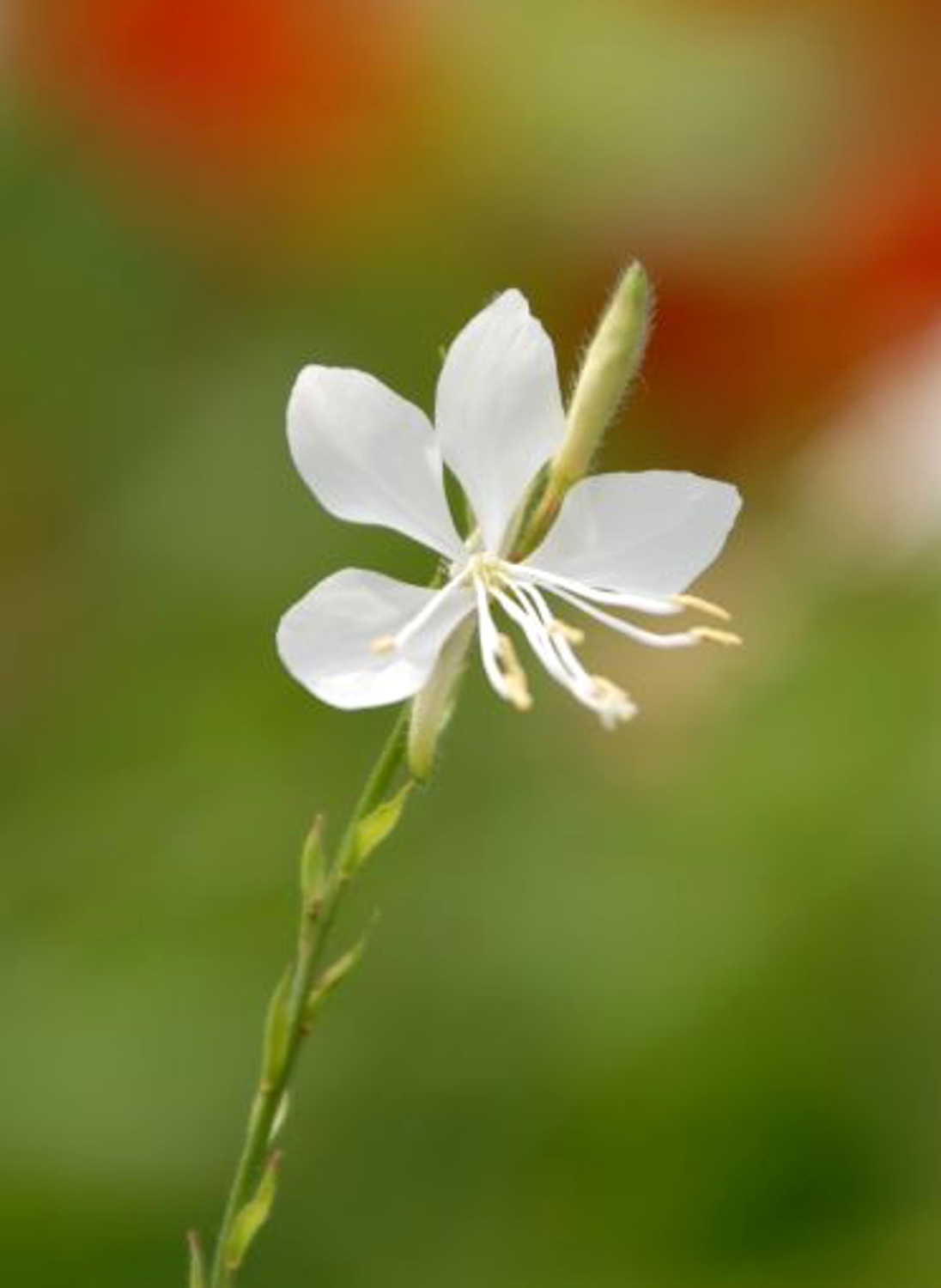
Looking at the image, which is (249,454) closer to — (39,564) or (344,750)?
(39,564)

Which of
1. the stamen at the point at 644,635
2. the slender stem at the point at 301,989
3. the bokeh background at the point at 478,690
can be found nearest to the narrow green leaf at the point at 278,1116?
the slender stem at the point at 301,989

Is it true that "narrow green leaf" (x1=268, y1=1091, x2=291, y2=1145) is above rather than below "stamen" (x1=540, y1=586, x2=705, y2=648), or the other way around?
below

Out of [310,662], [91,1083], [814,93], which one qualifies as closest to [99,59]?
[814,93]

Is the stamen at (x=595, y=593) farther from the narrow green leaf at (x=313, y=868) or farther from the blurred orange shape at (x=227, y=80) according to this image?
the blurred orange shape at (x=227, y=80)

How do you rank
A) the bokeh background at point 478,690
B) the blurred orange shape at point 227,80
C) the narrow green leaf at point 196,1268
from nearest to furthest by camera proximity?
the narrow green leaf at point 196,1268, the bokeh background at point 478,690, the blurred orange shape at point 227,80

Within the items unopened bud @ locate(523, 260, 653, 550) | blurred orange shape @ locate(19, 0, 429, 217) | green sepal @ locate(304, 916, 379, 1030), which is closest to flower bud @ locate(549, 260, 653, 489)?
unopened bud @ locate(523, 260, 653, 550)

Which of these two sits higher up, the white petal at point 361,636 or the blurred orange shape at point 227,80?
the blurred orange shape at point 227,80

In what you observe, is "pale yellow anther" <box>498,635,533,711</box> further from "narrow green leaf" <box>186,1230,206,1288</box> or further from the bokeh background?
the bokeh background
